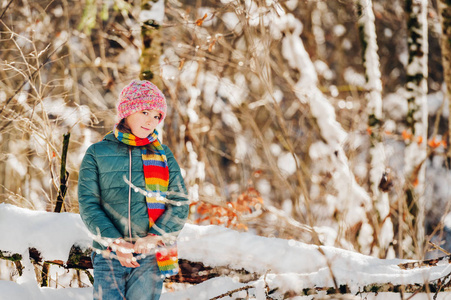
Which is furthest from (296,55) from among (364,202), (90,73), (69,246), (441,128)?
(441,128)

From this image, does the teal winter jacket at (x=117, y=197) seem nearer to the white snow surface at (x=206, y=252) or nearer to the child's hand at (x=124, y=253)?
the child's hand at (x=124, y=253)

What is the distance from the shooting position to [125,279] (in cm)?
250

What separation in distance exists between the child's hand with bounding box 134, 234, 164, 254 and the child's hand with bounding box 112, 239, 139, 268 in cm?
4

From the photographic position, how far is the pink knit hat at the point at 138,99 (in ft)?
8.51

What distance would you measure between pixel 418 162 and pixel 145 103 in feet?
13.6

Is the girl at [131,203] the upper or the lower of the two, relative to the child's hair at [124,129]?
lower

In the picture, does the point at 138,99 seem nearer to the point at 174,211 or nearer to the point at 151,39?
the point at 174,211

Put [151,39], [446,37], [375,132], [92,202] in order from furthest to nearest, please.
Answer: [375,132], [446,37], [151,39], [92,202]

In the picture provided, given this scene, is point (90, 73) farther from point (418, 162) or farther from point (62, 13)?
point (418, 162)

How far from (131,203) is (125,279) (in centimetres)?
44

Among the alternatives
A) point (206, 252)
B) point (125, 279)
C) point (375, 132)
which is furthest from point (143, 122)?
point (375, 132)

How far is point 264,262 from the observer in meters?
3.14

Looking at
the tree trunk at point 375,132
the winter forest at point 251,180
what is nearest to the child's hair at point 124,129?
the winter forest at point 251,180

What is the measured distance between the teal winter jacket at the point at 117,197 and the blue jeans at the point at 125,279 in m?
0.12
